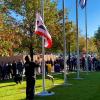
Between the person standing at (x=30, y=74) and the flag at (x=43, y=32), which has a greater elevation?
the flag at (x=43, y=32)

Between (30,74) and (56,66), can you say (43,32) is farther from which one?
(56,66)

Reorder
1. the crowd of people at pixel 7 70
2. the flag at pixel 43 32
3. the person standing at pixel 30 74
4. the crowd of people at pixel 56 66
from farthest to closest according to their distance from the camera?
1. the crowd of people at pixel 56 66
2. the crowd of people at pixel 7 70
3. the flag at pixel 43 32
4. the person standing at pixel 30 74

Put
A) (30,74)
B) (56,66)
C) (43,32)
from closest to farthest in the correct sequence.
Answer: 1. (30,74)
2. (43,32)
3. (56,66)

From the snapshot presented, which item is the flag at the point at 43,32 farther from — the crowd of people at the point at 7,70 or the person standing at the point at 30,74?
the crowd of people at the point at 7,70

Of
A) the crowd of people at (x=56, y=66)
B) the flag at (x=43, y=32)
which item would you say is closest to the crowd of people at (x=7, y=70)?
the crowd of people at (x=56, y=66)

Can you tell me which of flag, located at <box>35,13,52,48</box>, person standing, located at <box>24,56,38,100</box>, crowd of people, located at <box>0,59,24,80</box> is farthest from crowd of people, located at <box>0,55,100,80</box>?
person standing, located at <box>24,56,38,100</box>

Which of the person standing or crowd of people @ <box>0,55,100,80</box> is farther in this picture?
crowd of people @ <box>0,55,100,80</box>

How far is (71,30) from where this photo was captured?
61906 mm

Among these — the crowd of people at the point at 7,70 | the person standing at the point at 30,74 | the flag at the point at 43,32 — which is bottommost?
the person standing at the point at 30,74

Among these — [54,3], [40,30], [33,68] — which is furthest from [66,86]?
[54,3]

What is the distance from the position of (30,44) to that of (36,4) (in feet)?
14.8

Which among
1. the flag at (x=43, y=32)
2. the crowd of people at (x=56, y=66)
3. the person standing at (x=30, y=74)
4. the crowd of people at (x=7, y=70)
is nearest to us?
the person standing at (x=30, y=74)

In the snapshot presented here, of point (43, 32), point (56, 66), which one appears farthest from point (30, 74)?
point (56, 66)

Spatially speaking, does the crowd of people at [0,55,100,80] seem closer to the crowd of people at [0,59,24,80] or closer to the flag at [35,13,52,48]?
the crowd of people at [0,59,24,80]
